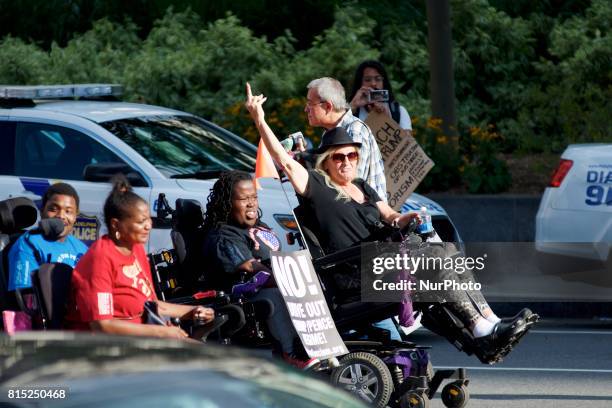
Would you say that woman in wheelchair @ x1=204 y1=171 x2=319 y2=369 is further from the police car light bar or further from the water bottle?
the police car light bar

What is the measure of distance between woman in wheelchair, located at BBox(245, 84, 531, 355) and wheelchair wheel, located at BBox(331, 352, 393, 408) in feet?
1.42

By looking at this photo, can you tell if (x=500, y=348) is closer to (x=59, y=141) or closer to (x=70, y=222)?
(x=70, y=222)

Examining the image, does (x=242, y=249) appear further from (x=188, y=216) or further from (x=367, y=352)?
(x=367, y=352)

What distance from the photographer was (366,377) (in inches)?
281

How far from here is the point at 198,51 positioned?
1727 cm

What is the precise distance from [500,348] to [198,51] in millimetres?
10937

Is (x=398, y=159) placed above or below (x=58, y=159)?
below

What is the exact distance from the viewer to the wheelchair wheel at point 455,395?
740 cm

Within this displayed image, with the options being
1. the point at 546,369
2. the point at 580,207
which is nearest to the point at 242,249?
the point at 546,369

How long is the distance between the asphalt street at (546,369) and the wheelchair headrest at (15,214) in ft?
8.71

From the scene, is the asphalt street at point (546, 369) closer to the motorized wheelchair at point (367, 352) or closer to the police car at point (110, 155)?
the motorized wheelchair at point (367, 352)

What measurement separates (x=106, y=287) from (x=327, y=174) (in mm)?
1711

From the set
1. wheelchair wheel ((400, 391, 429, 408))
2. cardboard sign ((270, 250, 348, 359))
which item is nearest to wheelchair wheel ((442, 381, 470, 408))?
wheelchair wheel ((400, 391, 429, 408))

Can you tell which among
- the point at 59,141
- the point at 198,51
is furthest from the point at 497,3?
the point at 59,141
